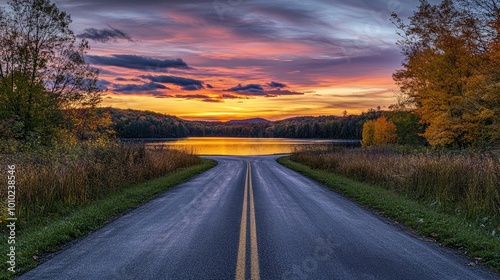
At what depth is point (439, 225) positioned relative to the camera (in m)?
9.08

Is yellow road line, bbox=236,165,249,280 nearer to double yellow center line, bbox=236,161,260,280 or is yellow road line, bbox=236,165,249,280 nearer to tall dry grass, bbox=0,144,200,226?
double yellow center line, bbox=236,161,260,280

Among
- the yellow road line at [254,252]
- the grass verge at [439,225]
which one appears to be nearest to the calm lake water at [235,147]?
the grass verge at [439,225]

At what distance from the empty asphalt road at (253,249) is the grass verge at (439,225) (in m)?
0.50

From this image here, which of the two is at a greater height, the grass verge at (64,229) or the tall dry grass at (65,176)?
the tall dry grass at (65,176)

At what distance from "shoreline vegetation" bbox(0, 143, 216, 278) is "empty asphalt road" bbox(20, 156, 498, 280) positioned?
→ 61cm

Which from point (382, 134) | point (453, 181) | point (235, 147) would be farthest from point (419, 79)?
point (235, 147)

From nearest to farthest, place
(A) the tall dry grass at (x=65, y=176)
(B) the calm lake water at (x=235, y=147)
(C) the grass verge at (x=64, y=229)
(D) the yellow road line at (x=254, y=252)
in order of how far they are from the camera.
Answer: (D) the yellow road line at (x=254, y=252), (C) the grass verge at (x=64, y=229), (A) the tall dry grass at (x=65, y=176), (B) the calm lake water at (x=235, y=147)

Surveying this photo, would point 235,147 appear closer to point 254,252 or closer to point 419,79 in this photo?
point 419,79

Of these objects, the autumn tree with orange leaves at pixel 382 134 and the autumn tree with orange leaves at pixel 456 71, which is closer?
the autumn tree with orange leaves at pixel 456 71

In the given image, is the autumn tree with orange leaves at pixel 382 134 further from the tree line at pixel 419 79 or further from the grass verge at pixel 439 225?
the grass verge at pixel 439 225

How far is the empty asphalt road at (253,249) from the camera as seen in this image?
5.86m

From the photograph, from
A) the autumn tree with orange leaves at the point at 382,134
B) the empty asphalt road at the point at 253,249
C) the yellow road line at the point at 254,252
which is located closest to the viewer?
the yellow road line at the point at 254,252

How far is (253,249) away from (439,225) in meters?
5.38

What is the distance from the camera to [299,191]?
15.7m
